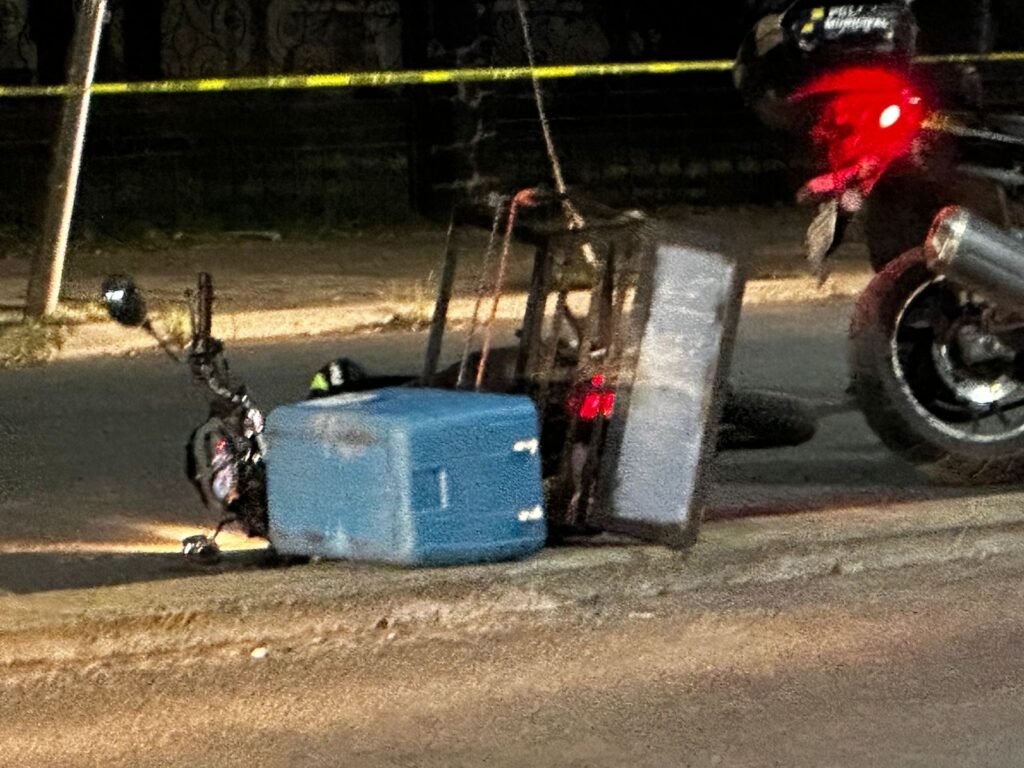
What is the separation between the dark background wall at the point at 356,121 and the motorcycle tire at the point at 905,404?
723 centimetres

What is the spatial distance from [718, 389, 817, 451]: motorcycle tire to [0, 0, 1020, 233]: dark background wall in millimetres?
6830

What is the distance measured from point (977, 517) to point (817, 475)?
41.8 inches

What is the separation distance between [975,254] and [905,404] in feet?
2.50

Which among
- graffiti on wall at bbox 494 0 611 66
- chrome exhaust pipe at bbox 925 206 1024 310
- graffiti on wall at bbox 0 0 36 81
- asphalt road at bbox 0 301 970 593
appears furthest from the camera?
graffiti on wall at bbox 494 0 611 66

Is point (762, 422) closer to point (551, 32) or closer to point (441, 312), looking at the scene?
point (441, 312)

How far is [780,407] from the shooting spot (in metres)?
7.08

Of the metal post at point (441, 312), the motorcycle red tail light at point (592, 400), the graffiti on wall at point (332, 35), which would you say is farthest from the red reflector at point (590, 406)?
the graffiti on wall at point (332, 35)

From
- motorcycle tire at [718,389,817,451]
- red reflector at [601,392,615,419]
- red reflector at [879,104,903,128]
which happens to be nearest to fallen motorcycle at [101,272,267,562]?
red reflector at [601,392,615,419]

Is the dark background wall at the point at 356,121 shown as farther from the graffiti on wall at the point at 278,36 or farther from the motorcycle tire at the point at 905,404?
the motorcycle tire at the point at 905,404

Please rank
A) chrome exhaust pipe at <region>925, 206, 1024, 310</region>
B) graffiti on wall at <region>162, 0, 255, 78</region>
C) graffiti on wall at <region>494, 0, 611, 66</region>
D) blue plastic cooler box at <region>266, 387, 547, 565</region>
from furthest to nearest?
graffiti on wall at <region>494, 0, 611, 66</region> → graffiti on wall at <region>162, 0, 255, 78</region> → chrome exhaust pipe at <region>925, 206, 1024, 310</region> → blue plastic cooler box at <region>266, 387, 547, 565</region>

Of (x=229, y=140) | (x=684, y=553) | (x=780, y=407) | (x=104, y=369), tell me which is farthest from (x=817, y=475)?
(x=229, y=140)

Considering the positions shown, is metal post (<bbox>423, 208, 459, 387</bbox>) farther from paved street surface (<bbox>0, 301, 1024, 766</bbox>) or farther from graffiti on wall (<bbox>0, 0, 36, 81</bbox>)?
graffiti on wall (<bbox>0, 0, 36, 81</bbox>)

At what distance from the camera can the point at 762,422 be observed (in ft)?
22.8

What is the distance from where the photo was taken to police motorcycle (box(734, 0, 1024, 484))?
20.6 ft
